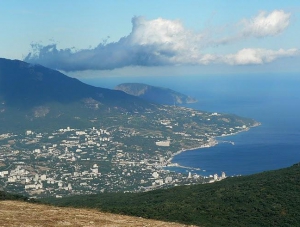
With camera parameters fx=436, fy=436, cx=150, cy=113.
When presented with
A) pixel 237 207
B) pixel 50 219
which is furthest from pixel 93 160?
pixel 50 219

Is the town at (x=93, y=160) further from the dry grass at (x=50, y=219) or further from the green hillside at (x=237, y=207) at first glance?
the dry grass at (x=50, y=219)

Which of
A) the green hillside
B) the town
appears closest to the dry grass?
the green hillside

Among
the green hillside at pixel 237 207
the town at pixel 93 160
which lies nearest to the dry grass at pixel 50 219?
the green hillside at pixel 237 207

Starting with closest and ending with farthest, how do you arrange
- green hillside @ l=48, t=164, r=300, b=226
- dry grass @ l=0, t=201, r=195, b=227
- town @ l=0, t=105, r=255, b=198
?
1. dry grass @ l=0, t=201, r=195, b=227
2. green hillside @ l=48, t=164, r=300, b=226
3. town @ l=0, t=105, r=255, b=198

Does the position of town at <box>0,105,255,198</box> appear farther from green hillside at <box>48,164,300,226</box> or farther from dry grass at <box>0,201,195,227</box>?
dry grass at <box>0,201,195,227</box>

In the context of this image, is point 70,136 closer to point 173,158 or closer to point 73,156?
point 73,156

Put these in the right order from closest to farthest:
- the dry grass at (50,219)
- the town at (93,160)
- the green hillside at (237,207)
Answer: the dry grass at (50,219)
the green hillside at (237,207)
the town at (93,160)

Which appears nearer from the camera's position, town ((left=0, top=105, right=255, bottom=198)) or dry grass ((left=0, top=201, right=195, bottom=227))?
dry grass ((left=0, top=201, right=195, bottom=227))

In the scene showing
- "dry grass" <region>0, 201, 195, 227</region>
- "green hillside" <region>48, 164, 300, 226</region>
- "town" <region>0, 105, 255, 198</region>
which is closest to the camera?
"dry grass" <region>0, 201, 195, 227</region>

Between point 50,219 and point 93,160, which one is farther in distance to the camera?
point 93,160

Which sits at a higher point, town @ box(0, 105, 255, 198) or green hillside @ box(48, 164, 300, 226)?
town @ box(0, 105, 255, 198)

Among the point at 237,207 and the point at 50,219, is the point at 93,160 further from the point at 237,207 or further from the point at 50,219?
the point at 50,219

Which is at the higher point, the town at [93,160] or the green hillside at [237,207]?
the town at [93,160]
